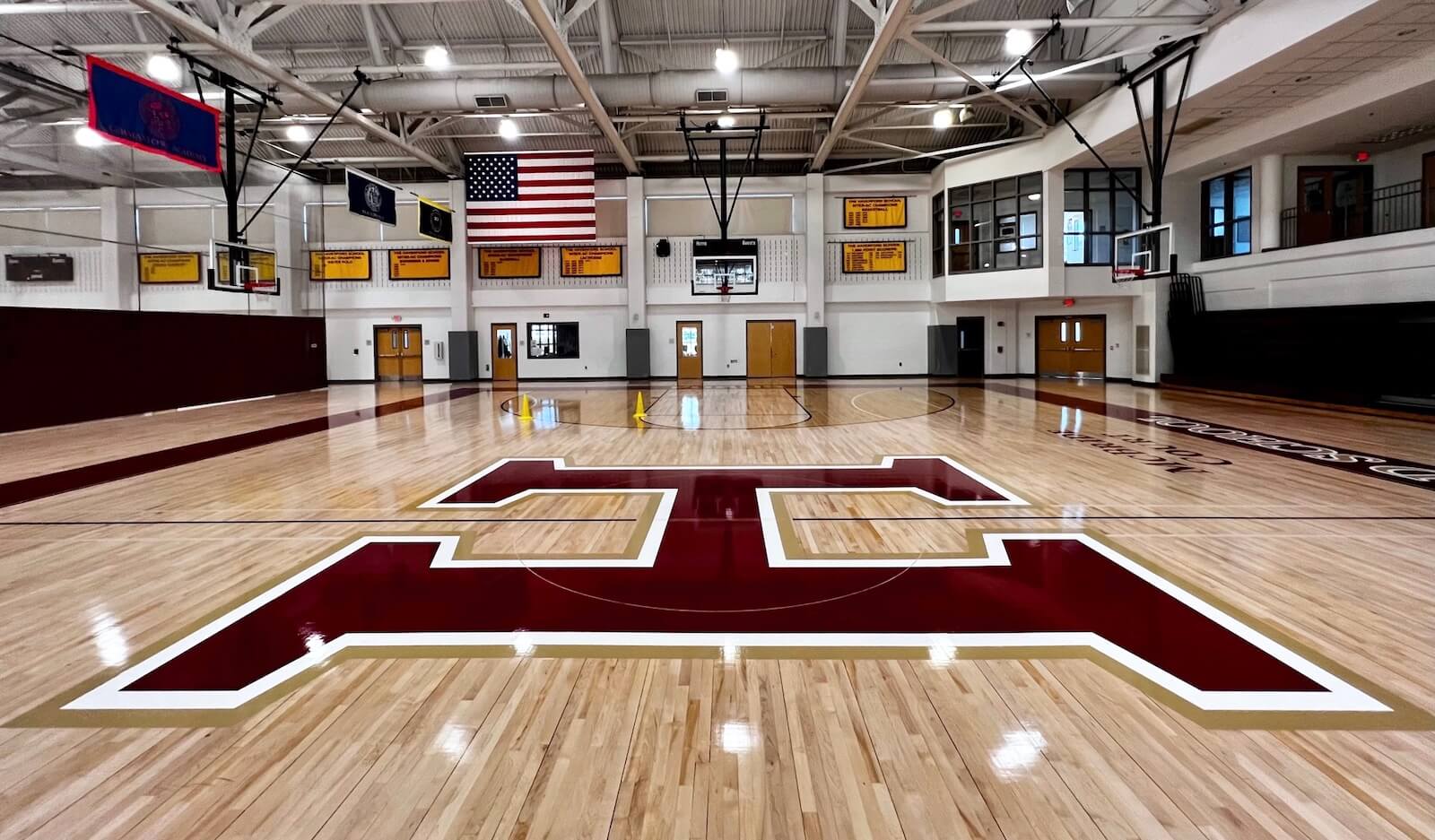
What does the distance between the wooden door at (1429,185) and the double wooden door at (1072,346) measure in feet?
22.9

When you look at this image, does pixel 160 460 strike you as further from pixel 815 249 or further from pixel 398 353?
pixel 815 249

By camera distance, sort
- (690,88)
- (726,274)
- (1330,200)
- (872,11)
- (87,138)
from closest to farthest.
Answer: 1. (872,11)
2. (87,138)
3. (690,88)
4. (1330,200)
5. (726,274)

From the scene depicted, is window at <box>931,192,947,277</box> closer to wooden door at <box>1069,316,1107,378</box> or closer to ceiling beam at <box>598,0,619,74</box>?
wooden door at <box>1069,316,1107,378</box>

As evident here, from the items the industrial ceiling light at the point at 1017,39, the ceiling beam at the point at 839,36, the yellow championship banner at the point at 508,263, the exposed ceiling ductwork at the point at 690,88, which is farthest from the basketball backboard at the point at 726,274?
the industrial ceiling light at the point at 1017,39

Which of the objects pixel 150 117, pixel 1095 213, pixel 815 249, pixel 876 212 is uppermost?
pixel 876 212

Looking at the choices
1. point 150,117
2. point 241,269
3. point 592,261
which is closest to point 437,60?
point 150,117

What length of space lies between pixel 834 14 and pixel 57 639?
17.0 m

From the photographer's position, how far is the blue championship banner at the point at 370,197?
1722 centimetres

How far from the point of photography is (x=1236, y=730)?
8.82ft

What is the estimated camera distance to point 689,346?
78.0 feet

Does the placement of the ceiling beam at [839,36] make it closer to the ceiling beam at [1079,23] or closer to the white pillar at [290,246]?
the ceiling beam at [1079,23]

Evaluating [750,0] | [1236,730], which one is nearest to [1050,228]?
[750,0]

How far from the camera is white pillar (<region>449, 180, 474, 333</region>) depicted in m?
23.0

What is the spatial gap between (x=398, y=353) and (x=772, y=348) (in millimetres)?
11857
